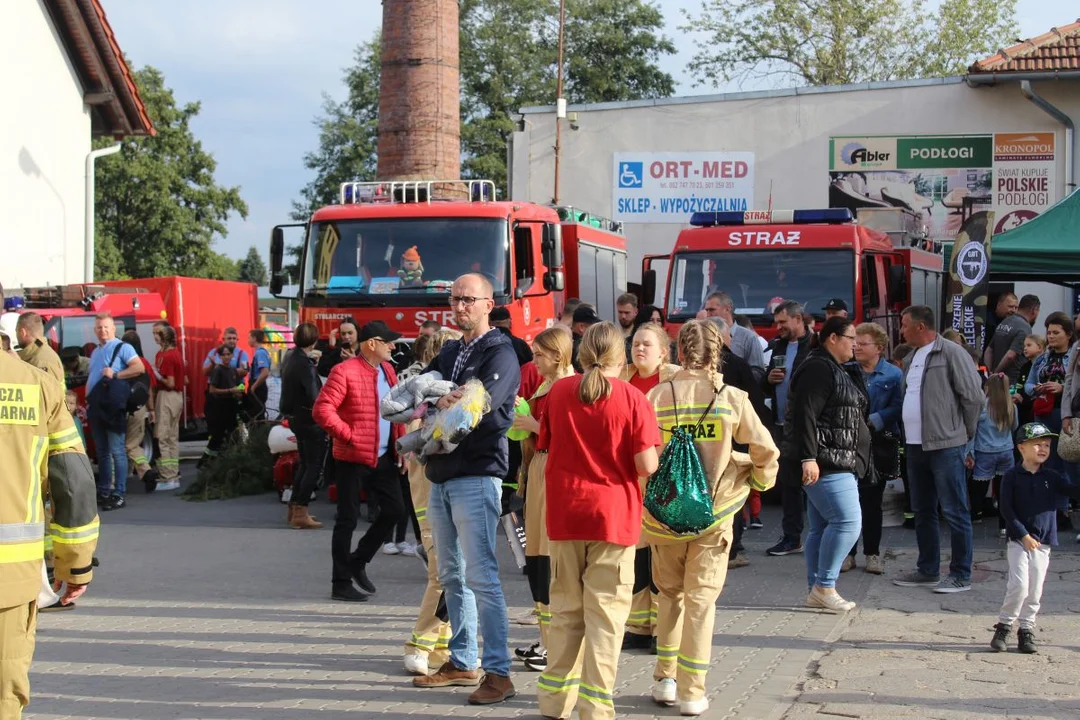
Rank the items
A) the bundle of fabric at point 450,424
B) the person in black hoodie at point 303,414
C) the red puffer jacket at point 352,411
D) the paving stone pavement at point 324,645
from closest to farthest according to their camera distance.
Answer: the bundle of fabric at point 450,424
the paving stone pavement at point 324,645
the red puffer jacket at point 352,411
the person in black hoodie at point 303,414

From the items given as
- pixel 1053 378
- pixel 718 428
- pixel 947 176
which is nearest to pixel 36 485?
pixel 718 428

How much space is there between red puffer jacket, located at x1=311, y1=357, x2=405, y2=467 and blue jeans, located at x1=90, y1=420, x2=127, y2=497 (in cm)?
589

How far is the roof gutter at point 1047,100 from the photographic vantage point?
2656cm

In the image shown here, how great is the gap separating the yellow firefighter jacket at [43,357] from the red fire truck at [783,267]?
7154 mm

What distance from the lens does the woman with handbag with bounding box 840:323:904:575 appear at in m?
9.90

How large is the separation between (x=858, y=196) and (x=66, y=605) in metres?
22.2

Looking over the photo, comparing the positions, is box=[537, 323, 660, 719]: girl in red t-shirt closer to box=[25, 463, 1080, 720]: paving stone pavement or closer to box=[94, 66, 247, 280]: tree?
box=[25, 463, 1080, 720]: paving stone pavement

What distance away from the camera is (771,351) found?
40.2ft

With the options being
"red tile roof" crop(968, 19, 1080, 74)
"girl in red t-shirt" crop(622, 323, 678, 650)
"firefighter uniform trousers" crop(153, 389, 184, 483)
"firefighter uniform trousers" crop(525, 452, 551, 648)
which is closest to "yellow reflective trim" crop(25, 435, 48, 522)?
"firefighter uniform trousers" crop(525, 452, 551, 648)

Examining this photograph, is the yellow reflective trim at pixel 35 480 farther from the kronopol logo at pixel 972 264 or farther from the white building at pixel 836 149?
the white building at pixel 836 149

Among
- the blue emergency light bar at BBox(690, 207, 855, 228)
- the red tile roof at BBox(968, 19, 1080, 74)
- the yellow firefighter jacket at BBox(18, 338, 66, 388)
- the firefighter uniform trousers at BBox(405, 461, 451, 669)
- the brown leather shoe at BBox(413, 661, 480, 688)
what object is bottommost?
the brown leather shoe at BBox(413, 661, 480, 688)

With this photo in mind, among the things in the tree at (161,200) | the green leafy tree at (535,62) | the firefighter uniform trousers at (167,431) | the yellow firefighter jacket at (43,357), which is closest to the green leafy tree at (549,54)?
the green leafy tree at (535,62)

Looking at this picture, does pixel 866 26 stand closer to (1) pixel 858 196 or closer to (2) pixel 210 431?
(1) pixel 858 196

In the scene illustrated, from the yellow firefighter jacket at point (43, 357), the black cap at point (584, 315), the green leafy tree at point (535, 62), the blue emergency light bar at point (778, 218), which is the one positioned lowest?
the yellow firefighter jacket at point (43, 357)
